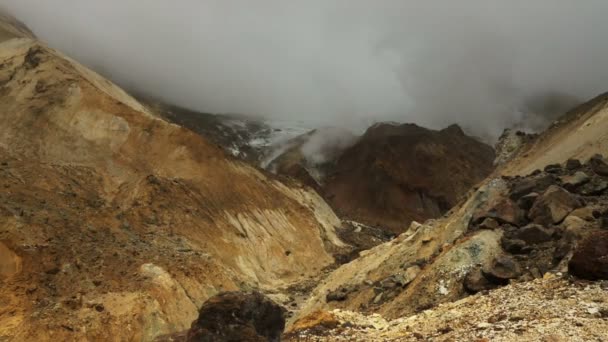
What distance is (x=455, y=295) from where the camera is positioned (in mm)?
14086

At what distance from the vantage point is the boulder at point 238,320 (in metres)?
11.0

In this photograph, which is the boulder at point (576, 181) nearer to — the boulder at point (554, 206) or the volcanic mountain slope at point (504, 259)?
the volcanic mountain slope at point (504, 259)

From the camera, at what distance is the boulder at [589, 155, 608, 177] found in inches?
655

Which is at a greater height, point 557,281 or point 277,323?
point 557,281

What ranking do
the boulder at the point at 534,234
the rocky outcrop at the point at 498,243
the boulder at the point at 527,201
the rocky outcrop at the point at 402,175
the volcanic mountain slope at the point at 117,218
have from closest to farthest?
1. the rocky outcrop at the point at 498,243
2. the boulder at the point at 534,234
3. the boulder at the point at 527,201
4. the volcanic mountain slope at the point at 117,218
5. the rocky outcrop at the point at 402,175

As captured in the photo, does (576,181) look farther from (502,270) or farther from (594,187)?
(502,270)

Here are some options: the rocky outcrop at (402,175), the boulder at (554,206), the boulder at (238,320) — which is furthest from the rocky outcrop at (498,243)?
the rocky outcrop at (402,175)

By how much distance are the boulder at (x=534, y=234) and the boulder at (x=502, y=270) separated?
3.08 feet

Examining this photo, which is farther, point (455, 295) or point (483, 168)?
point (483, 168)

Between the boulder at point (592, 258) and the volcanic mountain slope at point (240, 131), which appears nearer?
the boulder at point (592, 258)

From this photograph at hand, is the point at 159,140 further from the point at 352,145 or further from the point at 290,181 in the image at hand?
the point at 352,145

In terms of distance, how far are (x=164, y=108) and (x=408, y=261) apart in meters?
80.8

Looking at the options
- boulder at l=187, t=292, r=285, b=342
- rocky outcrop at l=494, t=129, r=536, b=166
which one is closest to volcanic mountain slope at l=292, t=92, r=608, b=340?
boulder at l=187, t=292, r=285, b=342

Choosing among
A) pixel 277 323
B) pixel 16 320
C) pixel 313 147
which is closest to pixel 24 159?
pixel 16 320
